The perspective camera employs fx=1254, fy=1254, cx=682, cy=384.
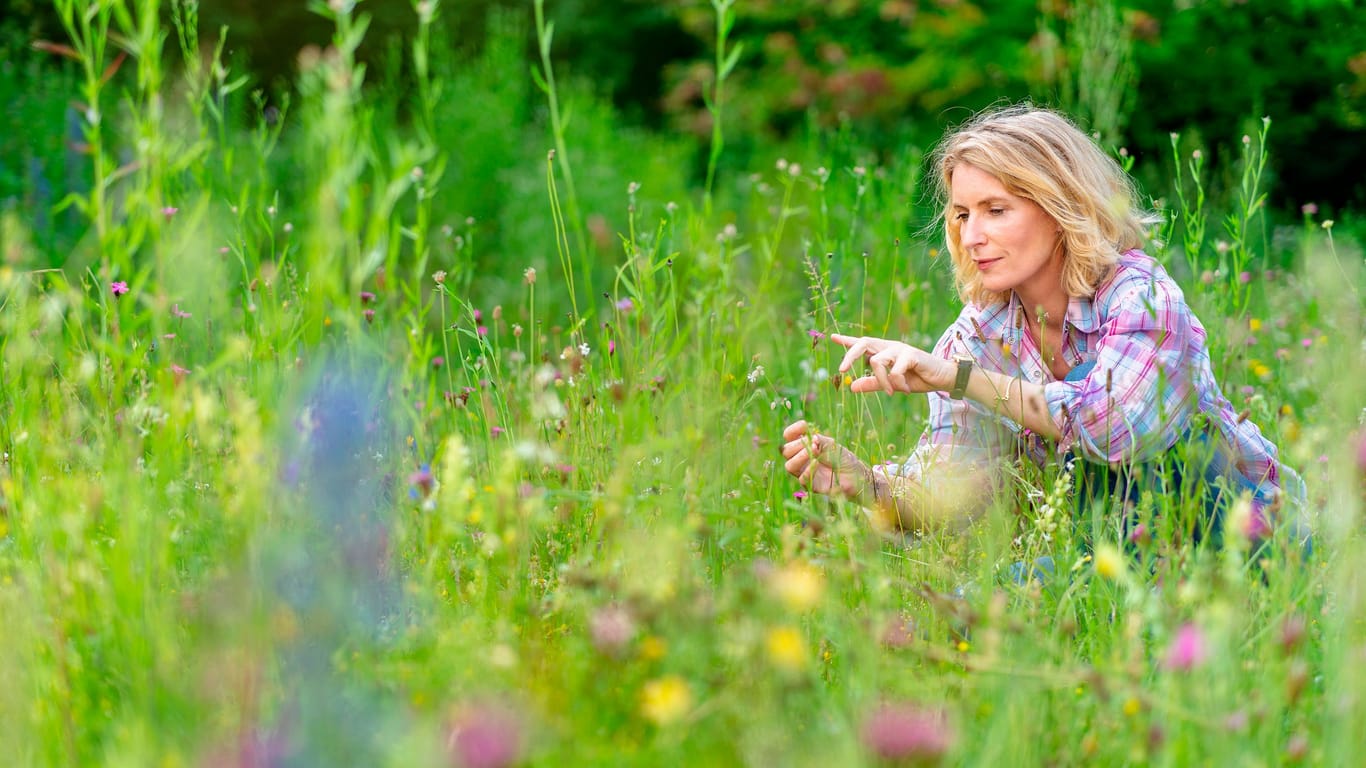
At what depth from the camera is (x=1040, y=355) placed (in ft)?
9.05

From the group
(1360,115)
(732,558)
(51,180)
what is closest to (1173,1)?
(1360,115)

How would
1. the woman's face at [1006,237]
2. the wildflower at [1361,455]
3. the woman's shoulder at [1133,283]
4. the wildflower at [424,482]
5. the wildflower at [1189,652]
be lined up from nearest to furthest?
the wildflower at [1189,652] < the wildflower at [1361,455] < the wildflower at [424,482] < the woman's shoulder at [1133,283] < the woman's face at [1006,237]

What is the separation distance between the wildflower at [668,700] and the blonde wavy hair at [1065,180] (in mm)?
1677

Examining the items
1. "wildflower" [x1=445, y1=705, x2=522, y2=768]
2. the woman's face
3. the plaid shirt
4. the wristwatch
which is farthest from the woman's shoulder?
"wildflower" [x1=445, y1=705, x2=522, y2=768]

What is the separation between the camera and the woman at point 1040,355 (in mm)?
2374

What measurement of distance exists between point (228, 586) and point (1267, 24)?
9414mm

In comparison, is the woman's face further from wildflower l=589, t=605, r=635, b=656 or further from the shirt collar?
wildflower l=589, t=605, r=635, b=656

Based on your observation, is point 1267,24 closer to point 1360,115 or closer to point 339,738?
→ point 1360,115

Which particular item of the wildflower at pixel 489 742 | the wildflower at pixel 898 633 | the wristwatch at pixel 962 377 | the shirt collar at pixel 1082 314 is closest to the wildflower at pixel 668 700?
the wildflower at pixel 489 742

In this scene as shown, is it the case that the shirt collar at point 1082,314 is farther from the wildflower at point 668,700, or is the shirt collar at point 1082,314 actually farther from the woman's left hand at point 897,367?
the wildflower at point 668,700

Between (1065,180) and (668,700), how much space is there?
184 centimetres

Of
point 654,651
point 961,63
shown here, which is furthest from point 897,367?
point 961,63

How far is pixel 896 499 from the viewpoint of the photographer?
2.45m

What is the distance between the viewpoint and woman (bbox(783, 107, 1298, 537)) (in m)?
2.37
